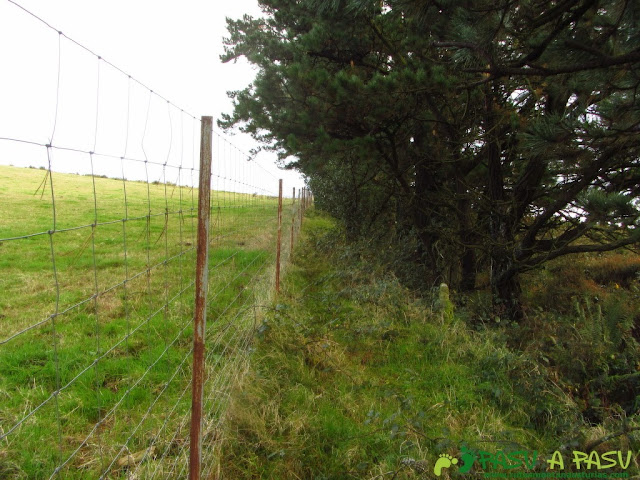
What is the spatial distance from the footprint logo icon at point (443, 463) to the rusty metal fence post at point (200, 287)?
4.31 ft

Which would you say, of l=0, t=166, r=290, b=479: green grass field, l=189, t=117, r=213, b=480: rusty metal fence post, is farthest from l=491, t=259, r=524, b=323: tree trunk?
l=189, t=117, r=213, b=480: rusty metal fence post

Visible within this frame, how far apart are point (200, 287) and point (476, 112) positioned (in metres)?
4.98

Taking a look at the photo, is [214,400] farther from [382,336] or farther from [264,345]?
[382,336]

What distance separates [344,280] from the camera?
20.0 ft

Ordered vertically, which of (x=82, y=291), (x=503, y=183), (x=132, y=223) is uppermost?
(x=503, y=183)

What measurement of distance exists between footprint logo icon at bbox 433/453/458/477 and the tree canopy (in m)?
2.16

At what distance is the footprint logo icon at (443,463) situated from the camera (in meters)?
2.19

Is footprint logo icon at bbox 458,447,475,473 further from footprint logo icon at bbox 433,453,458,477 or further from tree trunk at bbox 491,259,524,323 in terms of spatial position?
tree trunk at bbox 491,259,524,323

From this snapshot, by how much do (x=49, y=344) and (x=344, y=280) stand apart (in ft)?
12.9

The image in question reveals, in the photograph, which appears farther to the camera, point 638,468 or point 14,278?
point 14,278

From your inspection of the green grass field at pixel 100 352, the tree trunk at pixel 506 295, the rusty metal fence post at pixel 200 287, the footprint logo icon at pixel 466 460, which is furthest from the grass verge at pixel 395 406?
the tree trunk at pixel 506 295

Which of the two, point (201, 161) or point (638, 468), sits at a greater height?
point (201, 161)

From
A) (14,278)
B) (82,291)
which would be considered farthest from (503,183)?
(14,278)

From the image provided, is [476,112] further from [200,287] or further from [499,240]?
[200,287]
